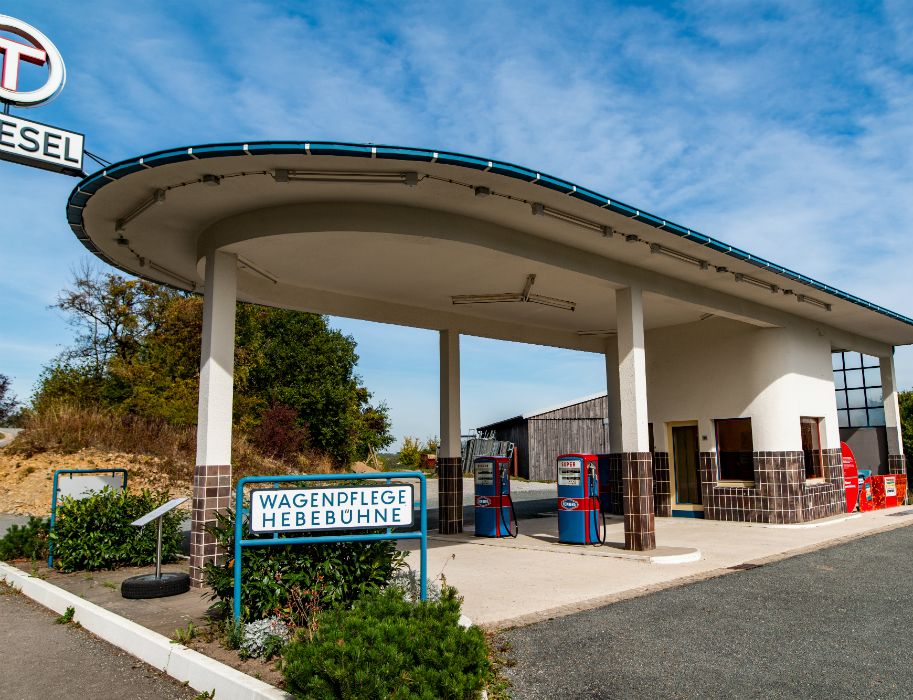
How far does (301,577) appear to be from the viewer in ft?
17.1

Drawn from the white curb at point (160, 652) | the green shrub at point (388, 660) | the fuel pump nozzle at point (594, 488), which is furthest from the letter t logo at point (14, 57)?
the fuel pump nozzle at point (594, 488)

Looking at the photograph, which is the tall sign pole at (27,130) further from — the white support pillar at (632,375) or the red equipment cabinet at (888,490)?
A: the red equipment cabinet at (888,490)

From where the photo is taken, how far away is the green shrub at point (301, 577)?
5.20m

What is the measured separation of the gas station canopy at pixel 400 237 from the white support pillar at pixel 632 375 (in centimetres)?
37

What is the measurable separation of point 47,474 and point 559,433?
24.2 m

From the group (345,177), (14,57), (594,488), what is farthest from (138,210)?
(594,488)

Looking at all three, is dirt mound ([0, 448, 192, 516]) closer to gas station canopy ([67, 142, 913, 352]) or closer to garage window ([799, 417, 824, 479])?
gas station canopy ([67, 142, 913, 352])

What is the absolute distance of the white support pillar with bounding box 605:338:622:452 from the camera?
53.4 feet

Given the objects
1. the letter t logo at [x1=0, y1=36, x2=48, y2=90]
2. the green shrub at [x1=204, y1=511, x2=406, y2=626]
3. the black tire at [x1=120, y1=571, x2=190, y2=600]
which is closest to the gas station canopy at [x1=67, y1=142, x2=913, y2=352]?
the letter t logo at [x1=0, y1=36, x2=48, y2=90]

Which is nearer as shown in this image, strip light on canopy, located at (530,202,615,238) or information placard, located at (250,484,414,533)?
information placard, located at (250,484,414,533)

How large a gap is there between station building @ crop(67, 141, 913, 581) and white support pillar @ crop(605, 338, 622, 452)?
0.06 meters

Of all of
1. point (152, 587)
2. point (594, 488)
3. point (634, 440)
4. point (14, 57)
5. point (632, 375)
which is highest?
point (14, 57)

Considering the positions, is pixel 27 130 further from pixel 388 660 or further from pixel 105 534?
pixel 388 660

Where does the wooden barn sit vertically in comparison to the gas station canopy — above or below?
below
